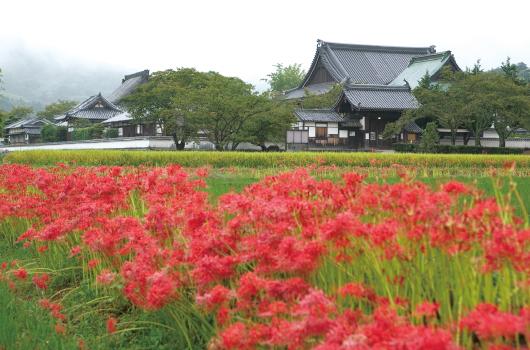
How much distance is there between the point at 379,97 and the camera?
37.7m

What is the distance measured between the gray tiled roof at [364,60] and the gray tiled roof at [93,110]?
20.2 m

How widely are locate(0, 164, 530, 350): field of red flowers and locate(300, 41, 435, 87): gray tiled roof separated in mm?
41698

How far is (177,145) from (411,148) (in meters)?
13.3

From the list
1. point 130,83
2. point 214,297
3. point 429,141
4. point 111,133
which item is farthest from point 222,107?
point 130,83

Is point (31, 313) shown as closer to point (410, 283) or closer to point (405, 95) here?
point (410, 283)

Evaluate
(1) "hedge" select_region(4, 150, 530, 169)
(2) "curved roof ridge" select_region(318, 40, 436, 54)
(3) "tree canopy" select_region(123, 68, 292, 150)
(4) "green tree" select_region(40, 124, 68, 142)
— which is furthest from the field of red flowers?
(4) "green tree" select_region(40, 124, 68, 142)

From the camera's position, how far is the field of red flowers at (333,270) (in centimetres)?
223

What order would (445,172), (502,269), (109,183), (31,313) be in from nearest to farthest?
(502,269), (31,313), (109,183), (445,172)

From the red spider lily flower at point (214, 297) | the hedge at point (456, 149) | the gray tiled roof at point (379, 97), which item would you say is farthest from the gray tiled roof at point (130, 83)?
the red spider lily flower at point (214, 297)

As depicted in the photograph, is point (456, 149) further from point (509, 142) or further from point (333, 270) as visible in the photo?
point (333, 270)

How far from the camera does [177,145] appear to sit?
32.9 meters

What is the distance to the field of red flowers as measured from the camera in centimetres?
223

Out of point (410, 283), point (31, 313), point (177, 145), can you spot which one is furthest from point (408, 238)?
point (177, 145)

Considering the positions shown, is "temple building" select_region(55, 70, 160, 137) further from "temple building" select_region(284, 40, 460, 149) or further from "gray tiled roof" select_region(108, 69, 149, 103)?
"temple building" select_region(284, 40, 460, 149)
